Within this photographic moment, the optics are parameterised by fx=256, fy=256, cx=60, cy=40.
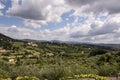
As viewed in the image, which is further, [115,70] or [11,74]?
[115,70]

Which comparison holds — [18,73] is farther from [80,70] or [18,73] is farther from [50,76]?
[80,70]

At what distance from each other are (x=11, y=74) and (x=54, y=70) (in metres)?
4.90

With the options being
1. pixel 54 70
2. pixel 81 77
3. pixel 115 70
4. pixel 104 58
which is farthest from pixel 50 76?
pixel 104 58

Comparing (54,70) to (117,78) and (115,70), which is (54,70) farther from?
(115,70)

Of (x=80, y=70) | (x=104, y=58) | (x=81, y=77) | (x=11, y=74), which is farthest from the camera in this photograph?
(x=104, y=58)

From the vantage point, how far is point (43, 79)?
82.4ft

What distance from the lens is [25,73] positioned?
27.2 meters

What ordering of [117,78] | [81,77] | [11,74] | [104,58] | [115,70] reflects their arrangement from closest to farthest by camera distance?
[81,77], [117,78], [11,74], [115,70], [104,58]

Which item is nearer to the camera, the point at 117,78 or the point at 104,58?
the point at 117,78

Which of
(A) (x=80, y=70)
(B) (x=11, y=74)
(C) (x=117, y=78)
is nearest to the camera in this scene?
(C) (x=117, y=78)

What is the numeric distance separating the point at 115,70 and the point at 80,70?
505 centimetres

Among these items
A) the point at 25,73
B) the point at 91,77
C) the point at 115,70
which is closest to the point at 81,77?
the point at 91,77

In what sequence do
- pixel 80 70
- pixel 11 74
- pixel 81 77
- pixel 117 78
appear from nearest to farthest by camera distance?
1. pixel 81 77
2. pixel 117 78
3. pixel 11 74
4. pixel 80 70

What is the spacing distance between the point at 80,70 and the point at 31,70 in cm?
555
